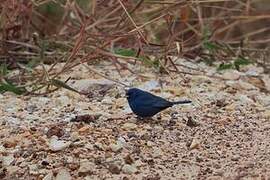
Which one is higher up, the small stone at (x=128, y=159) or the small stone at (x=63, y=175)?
the small stone at (x=128, y=159)

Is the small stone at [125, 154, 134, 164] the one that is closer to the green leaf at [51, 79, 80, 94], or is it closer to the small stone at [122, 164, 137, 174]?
the small stone at [122, 164, 137, 174]

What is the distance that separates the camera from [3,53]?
2988 mm

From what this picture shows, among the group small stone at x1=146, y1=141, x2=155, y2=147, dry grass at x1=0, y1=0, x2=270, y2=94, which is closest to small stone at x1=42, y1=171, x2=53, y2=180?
small stone at x1=146, y1=141, x2=155, y2=147

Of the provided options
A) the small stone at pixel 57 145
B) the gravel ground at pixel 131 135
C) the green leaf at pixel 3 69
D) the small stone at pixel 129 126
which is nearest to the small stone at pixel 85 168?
the gravel ground at pixel 131 135

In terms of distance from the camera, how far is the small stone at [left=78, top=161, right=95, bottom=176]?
1.92 meters

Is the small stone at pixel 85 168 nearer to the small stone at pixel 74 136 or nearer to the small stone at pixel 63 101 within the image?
the small stone at pixel 74 136

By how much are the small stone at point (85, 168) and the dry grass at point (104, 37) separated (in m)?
0.51

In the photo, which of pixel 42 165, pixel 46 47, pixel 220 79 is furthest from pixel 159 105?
pixel 46 47

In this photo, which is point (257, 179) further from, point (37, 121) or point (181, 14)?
point (181, 14)

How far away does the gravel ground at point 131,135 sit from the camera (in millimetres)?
1952

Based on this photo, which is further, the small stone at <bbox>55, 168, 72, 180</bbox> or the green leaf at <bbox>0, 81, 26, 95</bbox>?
the green leaf at <bbox>0, 81, 26, 95</bbox>

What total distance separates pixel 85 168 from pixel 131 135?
0.25 meters

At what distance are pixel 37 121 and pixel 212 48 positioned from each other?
1101 mm

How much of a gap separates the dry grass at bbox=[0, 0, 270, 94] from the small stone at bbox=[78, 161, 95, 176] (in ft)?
1.69
